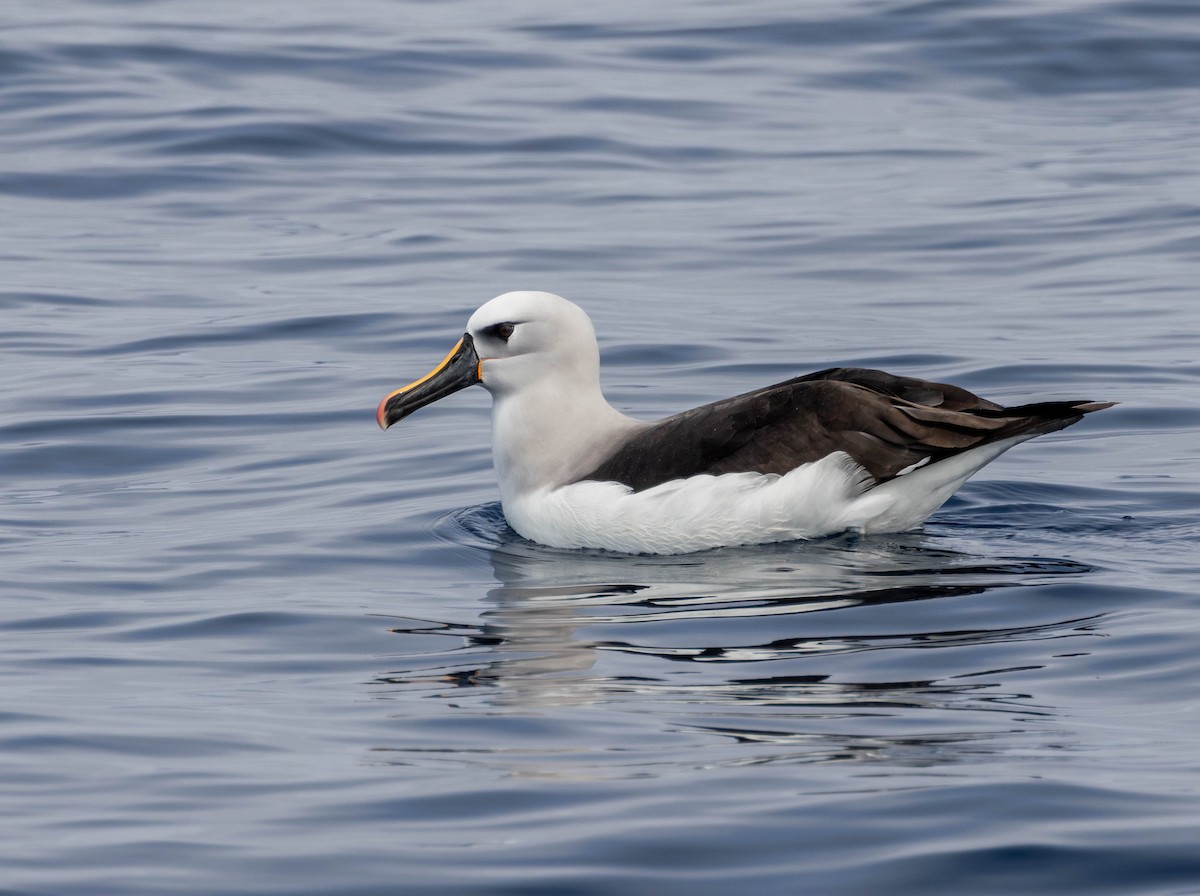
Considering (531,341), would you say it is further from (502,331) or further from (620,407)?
(620,407)

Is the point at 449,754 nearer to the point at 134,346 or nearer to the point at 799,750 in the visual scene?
the point at 799,750

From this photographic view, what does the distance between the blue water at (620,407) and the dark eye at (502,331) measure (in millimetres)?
975

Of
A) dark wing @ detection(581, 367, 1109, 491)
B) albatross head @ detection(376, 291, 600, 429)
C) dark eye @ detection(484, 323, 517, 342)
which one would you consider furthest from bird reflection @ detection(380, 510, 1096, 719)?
dark eye @ detection(484, 323, 517, 342)

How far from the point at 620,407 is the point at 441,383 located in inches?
112

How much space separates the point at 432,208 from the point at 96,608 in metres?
11.2

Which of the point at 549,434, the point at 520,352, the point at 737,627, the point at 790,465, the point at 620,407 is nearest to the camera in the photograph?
the point at 737,627

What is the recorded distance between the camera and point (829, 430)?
963 cm

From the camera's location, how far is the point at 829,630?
804cm

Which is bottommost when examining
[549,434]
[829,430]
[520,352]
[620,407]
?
[620,407]

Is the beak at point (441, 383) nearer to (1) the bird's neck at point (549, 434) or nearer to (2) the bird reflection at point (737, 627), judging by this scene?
(1) the bird's neck at point (549, 434)

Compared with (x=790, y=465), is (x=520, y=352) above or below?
above

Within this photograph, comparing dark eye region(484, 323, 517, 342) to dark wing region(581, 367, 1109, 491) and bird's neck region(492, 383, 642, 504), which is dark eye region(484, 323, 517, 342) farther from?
dark wing region(581, 367, 1109, 491)

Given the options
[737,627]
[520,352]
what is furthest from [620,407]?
[737,627]

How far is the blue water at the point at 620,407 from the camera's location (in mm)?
5941
